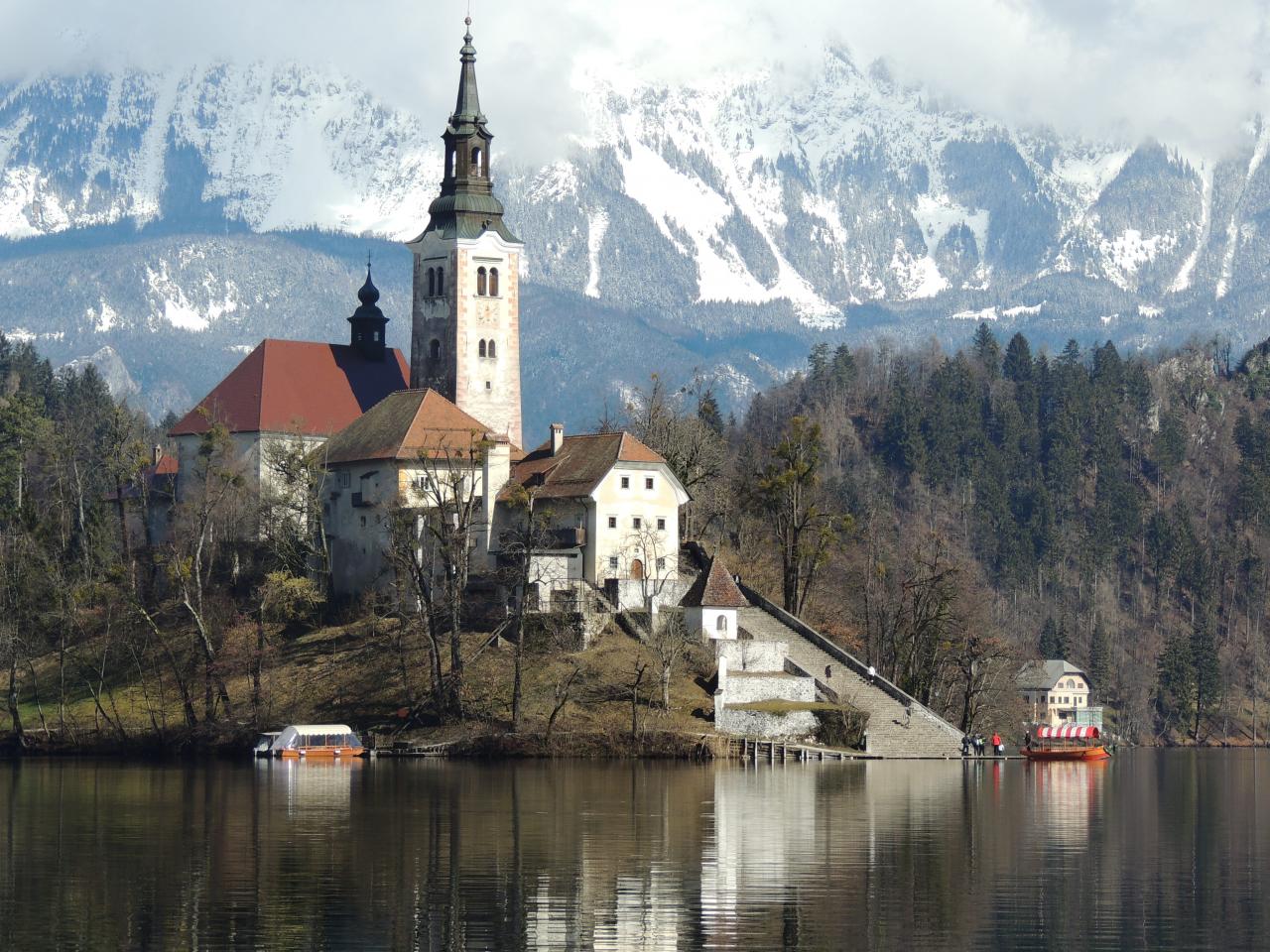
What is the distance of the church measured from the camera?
108m

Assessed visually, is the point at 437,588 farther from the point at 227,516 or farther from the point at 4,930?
the point at 4,930

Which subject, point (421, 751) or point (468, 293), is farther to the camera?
point (468, 293)

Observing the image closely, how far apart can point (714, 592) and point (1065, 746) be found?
21607 mm

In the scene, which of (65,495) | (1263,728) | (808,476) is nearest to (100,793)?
(808,476)

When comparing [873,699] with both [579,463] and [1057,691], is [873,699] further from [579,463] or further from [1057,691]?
[1057,691]

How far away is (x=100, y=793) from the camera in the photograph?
76.9 metres

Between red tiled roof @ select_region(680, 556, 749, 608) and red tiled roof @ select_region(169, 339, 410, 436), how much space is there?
23.6 m

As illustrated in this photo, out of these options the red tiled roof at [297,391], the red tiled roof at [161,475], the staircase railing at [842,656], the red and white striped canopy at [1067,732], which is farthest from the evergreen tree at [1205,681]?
the red tiled roof at [161,475]

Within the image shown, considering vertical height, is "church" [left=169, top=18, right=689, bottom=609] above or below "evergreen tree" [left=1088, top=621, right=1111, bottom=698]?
above

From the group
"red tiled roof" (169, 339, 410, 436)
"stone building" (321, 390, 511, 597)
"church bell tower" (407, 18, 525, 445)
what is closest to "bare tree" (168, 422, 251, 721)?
"red tiled roof" (169, 339, 410, 436)

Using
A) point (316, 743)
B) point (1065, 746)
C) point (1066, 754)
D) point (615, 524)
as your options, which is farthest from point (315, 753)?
point (1065, 746)

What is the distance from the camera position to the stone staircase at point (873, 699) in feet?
332

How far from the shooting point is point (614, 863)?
57406 mm

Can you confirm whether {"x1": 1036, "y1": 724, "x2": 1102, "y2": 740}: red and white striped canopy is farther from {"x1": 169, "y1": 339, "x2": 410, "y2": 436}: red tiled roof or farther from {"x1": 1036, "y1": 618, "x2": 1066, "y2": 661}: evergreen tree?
{"x1": 1036, "y1": 618, "x2": 1066, "y2": 661}: evergreen tree
